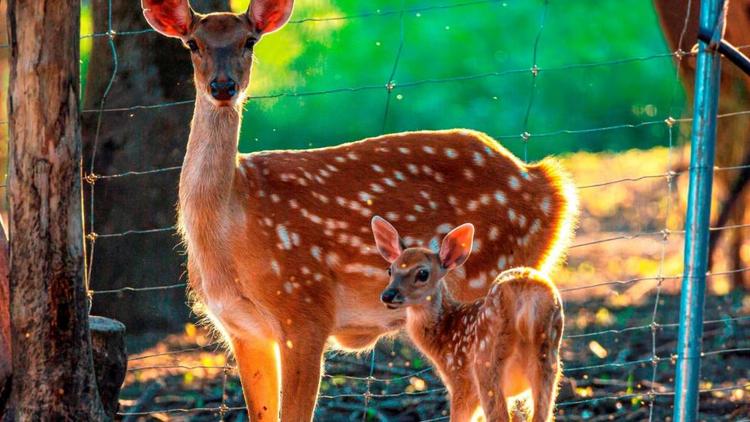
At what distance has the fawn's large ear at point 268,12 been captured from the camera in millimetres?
5969

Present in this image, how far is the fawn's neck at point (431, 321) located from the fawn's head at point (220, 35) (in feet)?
3.40

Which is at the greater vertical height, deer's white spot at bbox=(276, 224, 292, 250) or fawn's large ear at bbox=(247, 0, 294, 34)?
fawn's large ear at bbox=(247, 0, 294, 34)

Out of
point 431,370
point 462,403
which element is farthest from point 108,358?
point 431,370

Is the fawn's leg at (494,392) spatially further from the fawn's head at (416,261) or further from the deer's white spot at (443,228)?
the deer's white spot at (443,228)

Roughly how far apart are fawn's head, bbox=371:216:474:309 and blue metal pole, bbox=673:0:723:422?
83 cm

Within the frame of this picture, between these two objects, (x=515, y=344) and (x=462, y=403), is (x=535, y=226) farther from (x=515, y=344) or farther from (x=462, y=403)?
(x=515, y=344)

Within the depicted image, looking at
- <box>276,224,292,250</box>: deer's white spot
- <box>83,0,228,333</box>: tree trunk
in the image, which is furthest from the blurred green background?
<box>276,224,292,250</box>: deer's white spot

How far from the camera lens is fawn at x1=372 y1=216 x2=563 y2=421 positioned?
207 inches

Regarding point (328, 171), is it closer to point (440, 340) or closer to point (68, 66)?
point (440, 340)

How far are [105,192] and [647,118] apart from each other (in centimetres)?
755

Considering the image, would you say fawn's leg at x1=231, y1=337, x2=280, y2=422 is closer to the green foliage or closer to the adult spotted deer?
the adult spotted deer

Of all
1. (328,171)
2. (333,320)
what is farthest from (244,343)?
(328,171)

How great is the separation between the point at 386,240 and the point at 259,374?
32.3 inches

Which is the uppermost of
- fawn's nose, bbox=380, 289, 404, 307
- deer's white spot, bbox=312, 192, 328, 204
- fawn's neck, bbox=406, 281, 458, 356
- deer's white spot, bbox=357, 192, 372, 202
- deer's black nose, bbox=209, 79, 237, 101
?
deer's black nose, bbox=209, 79, 237, 101
